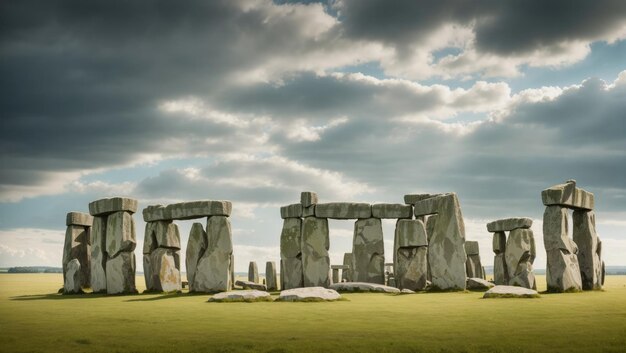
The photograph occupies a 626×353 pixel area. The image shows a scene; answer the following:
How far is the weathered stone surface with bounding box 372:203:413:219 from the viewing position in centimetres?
2053

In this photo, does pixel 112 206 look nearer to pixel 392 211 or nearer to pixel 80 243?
pixel 80 243

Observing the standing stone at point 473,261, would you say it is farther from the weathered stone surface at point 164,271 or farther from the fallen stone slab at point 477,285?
the weathered stone surface at point 164,271

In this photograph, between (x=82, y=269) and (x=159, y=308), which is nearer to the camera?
(x=159, y=308)

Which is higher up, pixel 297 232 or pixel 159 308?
pixel 297 232

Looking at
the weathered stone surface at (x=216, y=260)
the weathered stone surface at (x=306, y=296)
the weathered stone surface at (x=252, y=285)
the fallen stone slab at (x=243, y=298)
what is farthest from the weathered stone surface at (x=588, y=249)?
the weathered stone surface at (x=252, y=285)

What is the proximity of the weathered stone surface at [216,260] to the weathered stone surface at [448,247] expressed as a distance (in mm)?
6229

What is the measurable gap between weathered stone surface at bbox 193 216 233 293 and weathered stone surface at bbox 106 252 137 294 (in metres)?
2.26

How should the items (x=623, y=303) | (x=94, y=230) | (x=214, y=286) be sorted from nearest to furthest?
(x=623, y=303) < (x=214, y=286) < (x=94, y=230)

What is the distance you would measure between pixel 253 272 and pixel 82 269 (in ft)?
28.4

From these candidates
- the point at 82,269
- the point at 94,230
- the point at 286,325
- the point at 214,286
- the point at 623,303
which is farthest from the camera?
the point at 82,269

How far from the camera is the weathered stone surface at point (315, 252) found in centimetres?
2067

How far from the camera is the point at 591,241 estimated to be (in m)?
19.1

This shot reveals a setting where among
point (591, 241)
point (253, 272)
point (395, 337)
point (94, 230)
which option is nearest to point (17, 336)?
point (395, 337)

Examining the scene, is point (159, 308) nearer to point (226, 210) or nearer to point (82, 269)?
point (226, 210)
